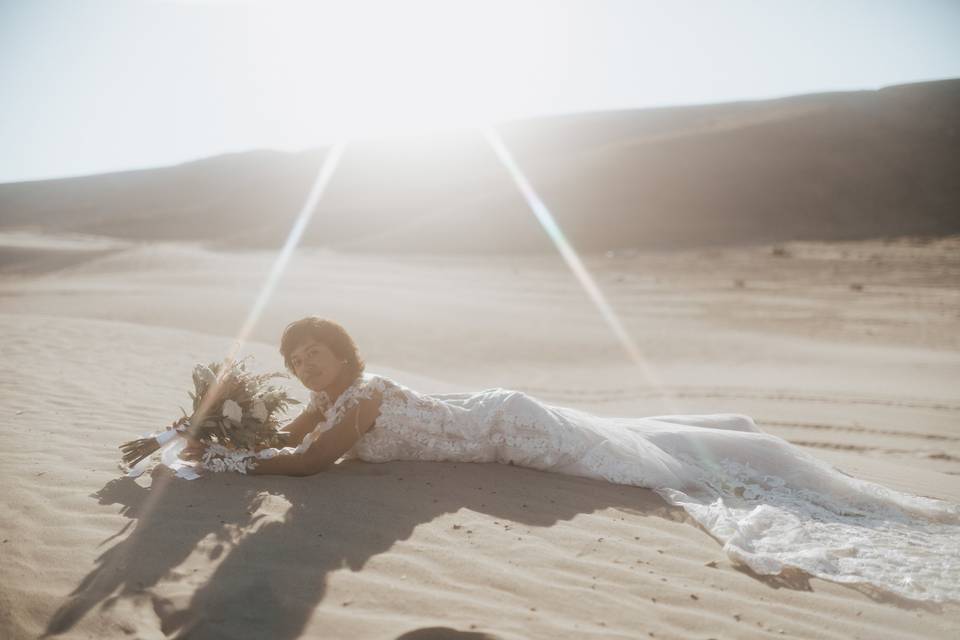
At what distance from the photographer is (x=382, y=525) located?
3898 millimetres

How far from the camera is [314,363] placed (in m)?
4.19

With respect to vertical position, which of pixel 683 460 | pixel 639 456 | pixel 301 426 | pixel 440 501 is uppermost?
pixel 683 460

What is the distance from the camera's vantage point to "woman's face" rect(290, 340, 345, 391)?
4.18 meters

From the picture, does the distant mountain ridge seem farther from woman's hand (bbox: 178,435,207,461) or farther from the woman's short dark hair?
woman's hand (bbox: 178,435,207,461)

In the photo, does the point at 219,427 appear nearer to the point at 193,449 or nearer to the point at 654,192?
the point at 193,449

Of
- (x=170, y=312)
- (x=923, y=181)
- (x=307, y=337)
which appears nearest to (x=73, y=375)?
(x=307, y=337)

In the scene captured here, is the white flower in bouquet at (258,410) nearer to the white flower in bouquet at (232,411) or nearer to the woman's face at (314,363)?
the white flower in bouquet at (232,411)

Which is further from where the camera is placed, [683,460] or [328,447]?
[683,460]

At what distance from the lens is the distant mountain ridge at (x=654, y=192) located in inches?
1335

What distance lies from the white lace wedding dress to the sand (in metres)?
0.15

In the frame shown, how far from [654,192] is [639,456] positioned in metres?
36.3

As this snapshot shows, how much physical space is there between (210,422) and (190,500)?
18.7 inches

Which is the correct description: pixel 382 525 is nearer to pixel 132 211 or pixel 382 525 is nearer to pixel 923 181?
pixel 923 181

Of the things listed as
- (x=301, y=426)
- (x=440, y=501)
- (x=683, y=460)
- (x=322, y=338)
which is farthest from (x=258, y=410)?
(x=683, y=460)
